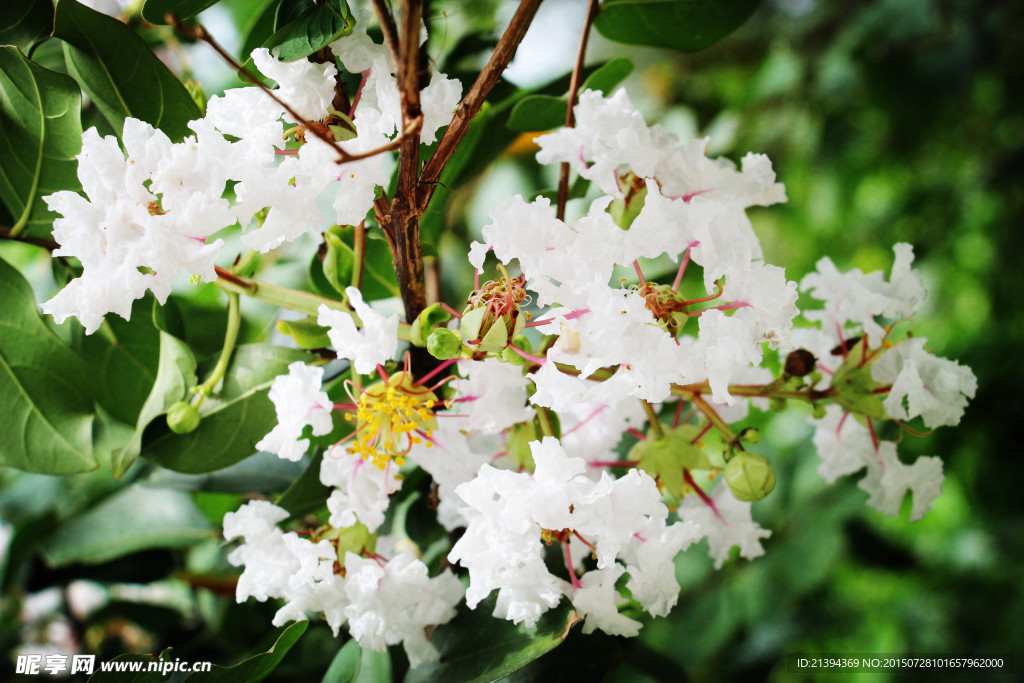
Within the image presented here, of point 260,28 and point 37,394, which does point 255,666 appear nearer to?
point 37,394

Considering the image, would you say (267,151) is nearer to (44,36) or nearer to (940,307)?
(44,36)

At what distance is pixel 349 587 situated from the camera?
22.7 inches

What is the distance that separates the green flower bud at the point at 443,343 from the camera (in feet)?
1.62

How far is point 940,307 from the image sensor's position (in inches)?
A: 99.3

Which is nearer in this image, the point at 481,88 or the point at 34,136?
the point at 481,88

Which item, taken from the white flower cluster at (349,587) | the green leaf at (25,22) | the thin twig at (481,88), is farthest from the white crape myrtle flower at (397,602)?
the green leaf at (25,22)

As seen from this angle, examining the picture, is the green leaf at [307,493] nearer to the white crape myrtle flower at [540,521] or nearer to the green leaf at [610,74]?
the white crape myrtle flower at [540,521]

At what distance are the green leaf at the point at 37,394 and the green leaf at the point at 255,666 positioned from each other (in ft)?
0.74

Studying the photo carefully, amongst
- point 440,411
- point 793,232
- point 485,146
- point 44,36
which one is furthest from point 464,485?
point 793,232

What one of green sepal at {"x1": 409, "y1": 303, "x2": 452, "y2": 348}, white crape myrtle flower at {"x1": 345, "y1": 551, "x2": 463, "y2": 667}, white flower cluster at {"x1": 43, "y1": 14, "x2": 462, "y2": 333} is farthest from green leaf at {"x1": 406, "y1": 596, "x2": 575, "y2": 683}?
white flower cluster at {"x1": 43, "y1": 14, "x2": 462, "y2": 333}

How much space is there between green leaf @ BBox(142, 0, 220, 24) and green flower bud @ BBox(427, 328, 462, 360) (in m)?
0.30

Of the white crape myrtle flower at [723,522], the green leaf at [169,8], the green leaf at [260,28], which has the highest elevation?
the green leaf at [169,8]

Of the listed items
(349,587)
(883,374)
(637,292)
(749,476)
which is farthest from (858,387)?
(349,587)

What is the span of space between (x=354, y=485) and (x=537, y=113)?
0.39 meters
